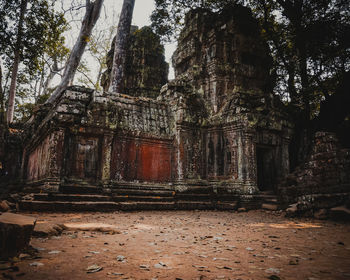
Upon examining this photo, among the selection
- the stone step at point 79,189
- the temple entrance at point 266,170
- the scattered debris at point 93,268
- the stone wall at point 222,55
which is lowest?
the scattered debris at point 93,268

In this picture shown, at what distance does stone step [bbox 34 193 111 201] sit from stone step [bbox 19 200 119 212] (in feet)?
→ 0.85

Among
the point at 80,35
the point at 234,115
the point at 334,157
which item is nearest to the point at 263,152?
the point at 234,115

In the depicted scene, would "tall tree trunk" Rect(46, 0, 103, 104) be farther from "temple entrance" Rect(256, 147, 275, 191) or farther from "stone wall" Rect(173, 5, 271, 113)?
"temple entrance" Rect(256, 147, 275, 191)

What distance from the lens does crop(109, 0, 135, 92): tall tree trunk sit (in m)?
13.0

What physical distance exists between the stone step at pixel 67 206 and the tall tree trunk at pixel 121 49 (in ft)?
23.6

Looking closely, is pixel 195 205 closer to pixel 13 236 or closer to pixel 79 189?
pixel 79 189

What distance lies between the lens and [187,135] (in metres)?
9.73

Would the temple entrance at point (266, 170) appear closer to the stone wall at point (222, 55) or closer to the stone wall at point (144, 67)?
the stone wall at point (222, 55)

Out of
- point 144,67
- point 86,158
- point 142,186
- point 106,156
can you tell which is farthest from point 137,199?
point 144,67

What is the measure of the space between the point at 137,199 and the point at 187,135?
3.18m

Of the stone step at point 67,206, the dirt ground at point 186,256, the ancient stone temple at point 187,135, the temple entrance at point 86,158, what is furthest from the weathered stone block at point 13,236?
the temple entrance at point 86,158

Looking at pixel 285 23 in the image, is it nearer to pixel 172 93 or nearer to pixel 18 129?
pixel 172 93

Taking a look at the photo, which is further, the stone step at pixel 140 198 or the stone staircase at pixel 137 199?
the stone step at pixel 140 198

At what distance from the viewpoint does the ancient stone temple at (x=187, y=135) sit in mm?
8117
